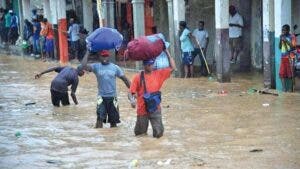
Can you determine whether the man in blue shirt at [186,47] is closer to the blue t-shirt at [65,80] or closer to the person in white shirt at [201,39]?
the person in white shirt at [201,39]

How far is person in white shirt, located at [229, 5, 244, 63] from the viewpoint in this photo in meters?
17.6

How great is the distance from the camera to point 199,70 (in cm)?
1844

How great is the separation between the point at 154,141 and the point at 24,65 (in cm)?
1545

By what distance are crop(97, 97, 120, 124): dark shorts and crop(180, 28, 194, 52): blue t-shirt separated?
7.69 m

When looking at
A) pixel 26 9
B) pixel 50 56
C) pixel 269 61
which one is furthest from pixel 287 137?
pixel 26 9

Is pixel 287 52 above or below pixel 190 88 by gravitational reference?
above

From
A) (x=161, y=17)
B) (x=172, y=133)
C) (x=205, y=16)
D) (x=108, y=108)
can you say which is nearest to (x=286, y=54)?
(x=172, y=133)

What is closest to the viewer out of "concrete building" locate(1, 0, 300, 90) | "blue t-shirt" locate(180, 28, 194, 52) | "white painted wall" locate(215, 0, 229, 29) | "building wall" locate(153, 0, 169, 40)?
"concrete building" locate(1, 0, 300, 90)

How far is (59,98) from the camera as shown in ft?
42.0

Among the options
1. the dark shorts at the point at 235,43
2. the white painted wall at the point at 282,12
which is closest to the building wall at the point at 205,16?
the dark shorts at the point at 235,43

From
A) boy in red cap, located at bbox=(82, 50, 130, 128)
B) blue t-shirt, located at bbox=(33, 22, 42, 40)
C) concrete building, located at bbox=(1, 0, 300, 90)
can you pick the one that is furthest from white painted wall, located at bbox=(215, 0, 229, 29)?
blue t-shirt, located at bbox=(33, 22, 42, 40)

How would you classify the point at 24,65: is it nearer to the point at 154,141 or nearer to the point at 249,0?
the point at 249,0

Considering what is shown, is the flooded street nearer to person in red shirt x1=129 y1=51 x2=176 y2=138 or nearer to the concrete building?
person in red shirt x1=129 y1=51 x2=176 y2=138

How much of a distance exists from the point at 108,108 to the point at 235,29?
895 cm
